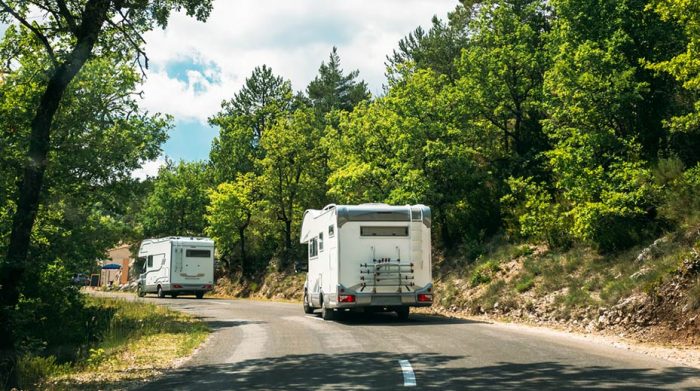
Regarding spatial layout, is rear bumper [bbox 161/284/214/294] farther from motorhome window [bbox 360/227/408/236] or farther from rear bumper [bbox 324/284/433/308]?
motorhome window [bbox 360/227/408/236]

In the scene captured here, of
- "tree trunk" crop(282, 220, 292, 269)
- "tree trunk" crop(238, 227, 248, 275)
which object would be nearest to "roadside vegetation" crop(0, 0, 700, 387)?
"tree trunk" crop(282, 220, 292, 269)

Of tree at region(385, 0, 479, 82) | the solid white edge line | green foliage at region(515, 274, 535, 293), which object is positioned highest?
tree at region(385, 0, 479, 82)

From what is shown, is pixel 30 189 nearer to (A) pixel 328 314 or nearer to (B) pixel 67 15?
(B) pixel 67 15

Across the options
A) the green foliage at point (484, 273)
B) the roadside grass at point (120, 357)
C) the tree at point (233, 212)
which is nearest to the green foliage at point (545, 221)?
the green foliage at point (484, 273)

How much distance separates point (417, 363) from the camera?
9.88m

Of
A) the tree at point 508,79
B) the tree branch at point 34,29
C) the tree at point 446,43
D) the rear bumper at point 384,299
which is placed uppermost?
the tree at point 446,43

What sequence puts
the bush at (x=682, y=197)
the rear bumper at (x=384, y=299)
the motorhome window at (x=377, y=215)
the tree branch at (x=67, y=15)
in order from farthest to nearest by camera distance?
1. the motorhome window at (x=377, y=215)
2. the bush at (x=682, y=197)
3. the rear bumper at (x=384, y=299)
4. the tree branch at (x=67, y=15)

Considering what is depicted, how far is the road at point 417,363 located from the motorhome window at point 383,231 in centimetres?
300

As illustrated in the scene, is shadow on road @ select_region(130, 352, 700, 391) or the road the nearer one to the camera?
shadow on road @ select_region(130, 352, 700, 391)

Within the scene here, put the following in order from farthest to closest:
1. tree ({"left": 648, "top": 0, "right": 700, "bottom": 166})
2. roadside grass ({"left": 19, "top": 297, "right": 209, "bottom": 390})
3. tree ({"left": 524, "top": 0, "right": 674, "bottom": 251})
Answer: tree ({"left": 524, "top": 0, "right": 674, "bottom": 251}) → tree ({"left": 648, "top": 0, "right": 700, "bottom": 166}) → roadside grass ({"left": 19, "top": 297, "right": 209, "bottom": 390})

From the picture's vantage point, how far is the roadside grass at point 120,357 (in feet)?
31.7

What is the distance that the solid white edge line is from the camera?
806 cm

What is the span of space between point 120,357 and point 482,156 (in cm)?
2215

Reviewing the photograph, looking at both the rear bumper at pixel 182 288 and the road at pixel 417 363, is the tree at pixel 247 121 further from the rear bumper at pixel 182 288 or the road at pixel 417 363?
the road at pixel 417 363
